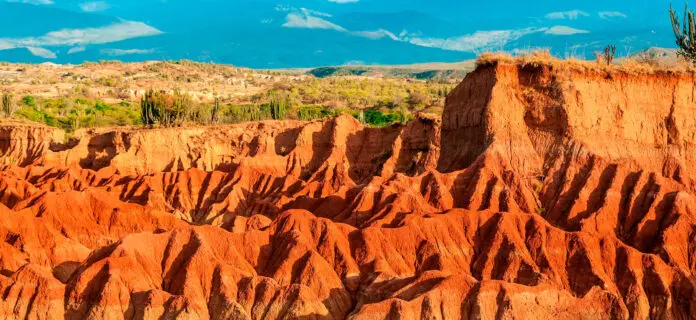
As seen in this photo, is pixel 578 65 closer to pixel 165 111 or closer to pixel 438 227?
pixel 438 227

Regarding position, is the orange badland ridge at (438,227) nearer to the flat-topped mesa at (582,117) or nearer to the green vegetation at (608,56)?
the flat-topped mesa at (582,117)

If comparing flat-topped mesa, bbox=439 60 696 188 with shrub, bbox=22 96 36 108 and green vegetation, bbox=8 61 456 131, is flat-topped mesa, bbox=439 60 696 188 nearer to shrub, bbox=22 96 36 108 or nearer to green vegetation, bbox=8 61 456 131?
green vegetation, bbox=8 61 456 131

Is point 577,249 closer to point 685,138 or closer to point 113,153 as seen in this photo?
point 685,138

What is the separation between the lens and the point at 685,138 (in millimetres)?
64250

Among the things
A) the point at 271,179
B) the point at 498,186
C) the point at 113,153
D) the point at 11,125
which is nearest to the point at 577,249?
the point at 498,186

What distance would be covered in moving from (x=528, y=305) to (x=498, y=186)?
20.0 meters

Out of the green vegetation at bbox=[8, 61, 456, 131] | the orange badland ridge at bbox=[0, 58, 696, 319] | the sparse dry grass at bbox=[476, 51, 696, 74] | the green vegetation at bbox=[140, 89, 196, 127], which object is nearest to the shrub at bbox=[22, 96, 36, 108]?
the green vegetation at bbox=[8, 61, 456, 131]

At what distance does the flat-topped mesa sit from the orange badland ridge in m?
0.10

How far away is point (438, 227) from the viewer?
2104 inches

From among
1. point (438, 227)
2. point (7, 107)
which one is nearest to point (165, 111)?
point (7, 107)

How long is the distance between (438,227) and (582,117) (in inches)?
578

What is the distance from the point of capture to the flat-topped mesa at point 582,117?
63.5m

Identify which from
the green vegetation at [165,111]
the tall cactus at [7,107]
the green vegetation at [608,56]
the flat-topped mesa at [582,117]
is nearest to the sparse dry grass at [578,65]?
the flat-topped mesa at [582,117]

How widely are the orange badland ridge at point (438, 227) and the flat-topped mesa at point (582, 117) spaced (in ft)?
0.32
